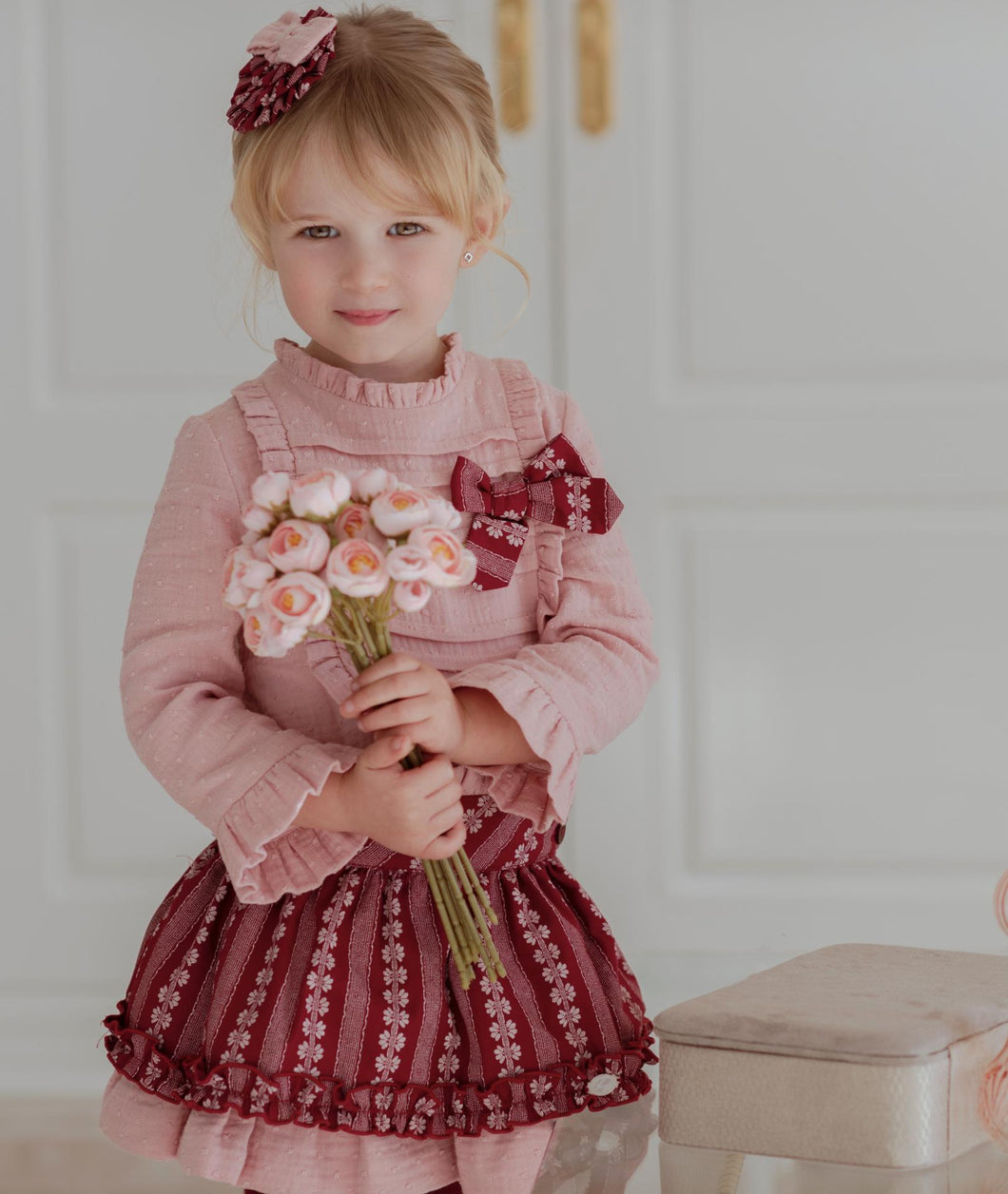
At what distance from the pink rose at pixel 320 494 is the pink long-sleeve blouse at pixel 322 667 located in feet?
0.58

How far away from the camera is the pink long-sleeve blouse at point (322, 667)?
1.00 m

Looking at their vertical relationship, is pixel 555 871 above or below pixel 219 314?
below

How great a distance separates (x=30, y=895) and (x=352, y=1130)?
0.98m

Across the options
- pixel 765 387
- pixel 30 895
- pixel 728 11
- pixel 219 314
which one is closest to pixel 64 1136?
pixel 30 895

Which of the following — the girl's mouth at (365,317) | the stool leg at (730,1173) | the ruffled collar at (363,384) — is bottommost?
the stool leg at (730,1173)

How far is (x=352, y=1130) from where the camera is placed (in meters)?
1.00

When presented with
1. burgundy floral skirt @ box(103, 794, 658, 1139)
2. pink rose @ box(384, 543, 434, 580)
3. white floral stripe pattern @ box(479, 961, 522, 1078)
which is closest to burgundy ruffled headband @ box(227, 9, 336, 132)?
pink rose @ box(384, 543, 434, 580)

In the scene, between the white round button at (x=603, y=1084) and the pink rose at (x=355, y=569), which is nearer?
the pink rose at (x=355, y=569)

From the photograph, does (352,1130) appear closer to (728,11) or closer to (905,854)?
(905,854)

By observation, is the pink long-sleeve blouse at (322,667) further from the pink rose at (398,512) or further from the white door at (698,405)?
the white door at (698,405)

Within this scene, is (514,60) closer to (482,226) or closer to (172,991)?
(482,226)

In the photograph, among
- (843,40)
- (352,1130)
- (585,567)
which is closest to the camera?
(352,1130)

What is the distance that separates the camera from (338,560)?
2.84ft

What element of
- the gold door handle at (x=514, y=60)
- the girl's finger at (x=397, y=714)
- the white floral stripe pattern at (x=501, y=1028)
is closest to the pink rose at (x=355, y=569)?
the girl's finger at (x=397, y=714)
